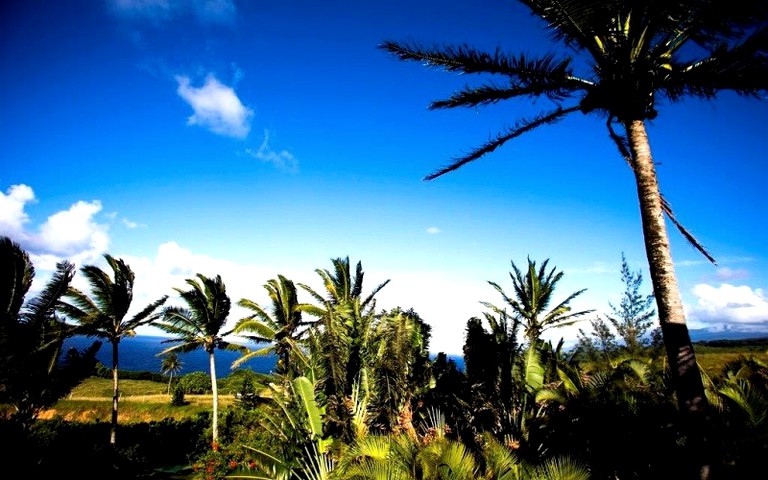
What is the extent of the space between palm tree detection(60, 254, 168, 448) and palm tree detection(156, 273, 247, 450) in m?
2.04

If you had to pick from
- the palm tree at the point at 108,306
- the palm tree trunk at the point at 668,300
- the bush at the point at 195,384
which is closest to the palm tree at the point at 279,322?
the palm tree at the point at 108,306

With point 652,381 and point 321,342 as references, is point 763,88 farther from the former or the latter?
point 321,342

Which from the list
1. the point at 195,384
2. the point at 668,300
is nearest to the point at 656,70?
the point at 668,300

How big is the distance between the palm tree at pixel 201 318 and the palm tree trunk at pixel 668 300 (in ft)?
57.7

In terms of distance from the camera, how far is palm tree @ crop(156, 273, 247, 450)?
16.9 meters

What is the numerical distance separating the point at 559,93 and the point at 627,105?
1003mm

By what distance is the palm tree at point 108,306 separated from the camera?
1412 cm

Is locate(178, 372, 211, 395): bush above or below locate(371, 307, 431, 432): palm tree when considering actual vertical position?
below

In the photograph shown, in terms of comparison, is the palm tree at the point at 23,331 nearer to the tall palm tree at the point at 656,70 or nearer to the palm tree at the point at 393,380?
the palm tree at the point at 393,380

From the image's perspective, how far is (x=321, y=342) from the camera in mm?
10188

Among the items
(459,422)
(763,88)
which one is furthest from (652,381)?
(763,88)

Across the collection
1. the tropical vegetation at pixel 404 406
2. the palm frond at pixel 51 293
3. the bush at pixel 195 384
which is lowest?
the bush at pixel 195 384

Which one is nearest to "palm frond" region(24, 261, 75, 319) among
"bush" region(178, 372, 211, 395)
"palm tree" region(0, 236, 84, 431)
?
"palm tree" region(0, 236, 84, 431)

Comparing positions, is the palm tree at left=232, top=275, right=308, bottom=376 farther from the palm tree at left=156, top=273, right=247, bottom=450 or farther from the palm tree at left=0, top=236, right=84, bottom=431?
the palm tree at left=0, top=236, right=84, bottom=431
